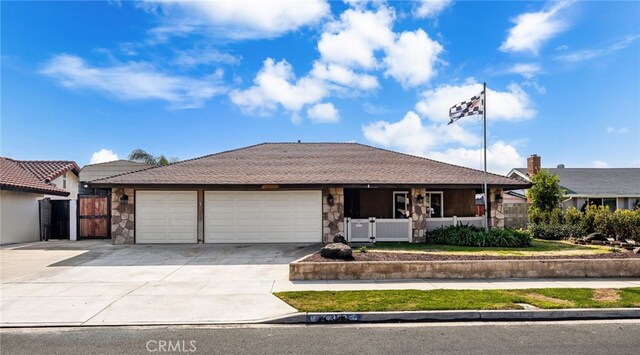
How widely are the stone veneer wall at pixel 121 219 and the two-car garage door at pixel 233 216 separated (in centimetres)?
25

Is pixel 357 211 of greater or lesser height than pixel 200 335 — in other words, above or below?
above

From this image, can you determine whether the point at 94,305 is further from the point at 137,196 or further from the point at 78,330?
the point at 137,196

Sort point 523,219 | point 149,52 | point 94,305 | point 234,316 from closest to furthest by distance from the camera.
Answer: point 234,316
point 94,305
point 149,52
point 523,219

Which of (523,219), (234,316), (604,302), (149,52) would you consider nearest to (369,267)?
(234,316)

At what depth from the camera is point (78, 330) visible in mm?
6234

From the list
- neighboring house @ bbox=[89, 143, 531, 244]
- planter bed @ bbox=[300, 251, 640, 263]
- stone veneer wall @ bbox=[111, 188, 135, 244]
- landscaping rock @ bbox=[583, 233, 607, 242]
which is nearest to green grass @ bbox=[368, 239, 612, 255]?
planter bed @ bbox=[300, 251, 640, 263]

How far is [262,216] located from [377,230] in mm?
4612

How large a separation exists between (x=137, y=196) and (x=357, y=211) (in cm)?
969

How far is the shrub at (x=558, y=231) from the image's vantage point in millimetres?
17562

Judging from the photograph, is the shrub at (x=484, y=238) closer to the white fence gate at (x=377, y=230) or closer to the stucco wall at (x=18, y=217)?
the white fence gate at (x=377, y=230)

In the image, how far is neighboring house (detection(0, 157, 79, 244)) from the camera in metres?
16.5

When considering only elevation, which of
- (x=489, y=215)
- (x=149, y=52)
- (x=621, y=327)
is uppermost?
(x=149, y=52)

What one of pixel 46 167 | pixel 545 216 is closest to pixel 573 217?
pixel 545 216

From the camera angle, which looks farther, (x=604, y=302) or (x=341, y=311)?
(x=604, y=302)
